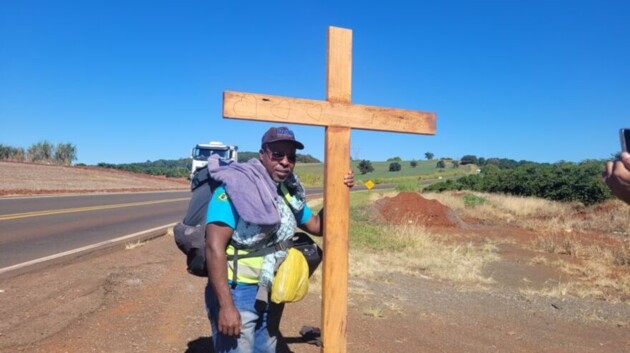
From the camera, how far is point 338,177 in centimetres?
308

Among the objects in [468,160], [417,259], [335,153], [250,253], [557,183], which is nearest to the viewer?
[250,253]

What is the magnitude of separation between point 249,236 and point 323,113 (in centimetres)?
88

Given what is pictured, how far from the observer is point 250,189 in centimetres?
267

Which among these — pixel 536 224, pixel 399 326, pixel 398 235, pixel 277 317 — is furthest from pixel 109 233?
pixel 536 224

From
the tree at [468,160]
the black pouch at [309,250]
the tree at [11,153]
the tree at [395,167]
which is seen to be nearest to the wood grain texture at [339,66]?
the black pouch at [309,250]

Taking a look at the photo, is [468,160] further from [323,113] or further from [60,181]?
[323,113]

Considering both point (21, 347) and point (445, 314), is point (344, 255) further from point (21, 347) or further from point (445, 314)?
point (445, 314)

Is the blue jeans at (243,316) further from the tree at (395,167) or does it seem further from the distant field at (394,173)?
the tree at (395,167)

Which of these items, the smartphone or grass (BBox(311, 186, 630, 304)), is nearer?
the smartphone

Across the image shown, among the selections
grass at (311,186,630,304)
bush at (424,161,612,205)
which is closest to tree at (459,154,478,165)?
bush at (424,161,612,205)

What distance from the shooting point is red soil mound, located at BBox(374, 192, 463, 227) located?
21.0m

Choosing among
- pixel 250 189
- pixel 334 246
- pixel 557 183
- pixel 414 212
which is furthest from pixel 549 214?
pixel 250 189

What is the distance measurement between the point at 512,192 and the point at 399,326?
33377 mm

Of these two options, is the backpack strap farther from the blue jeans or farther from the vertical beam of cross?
the vertical beam of cross
